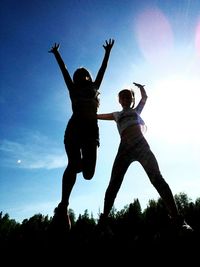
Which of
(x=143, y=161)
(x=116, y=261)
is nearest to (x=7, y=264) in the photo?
(x=116, y=261)

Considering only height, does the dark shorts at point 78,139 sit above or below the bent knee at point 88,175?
above

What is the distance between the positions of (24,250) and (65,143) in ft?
6.29

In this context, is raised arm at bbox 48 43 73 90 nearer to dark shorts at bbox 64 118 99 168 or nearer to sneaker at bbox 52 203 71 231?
dark shorts at bbox 64 118 99 168

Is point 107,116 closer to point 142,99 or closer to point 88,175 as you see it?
point 142,99

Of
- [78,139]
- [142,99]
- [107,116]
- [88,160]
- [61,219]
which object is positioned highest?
[142,99]

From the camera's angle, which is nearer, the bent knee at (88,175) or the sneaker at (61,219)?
the sneaker at (61,219)

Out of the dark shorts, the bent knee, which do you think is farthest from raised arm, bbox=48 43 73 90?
the bent knee

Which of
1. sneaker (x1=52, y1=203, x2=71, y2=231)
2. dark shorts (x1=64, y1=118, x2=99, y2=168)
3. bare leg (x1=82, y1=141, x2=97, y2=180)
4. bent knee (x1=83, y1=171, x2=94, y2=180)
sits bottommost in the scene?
sneaker (x1=52, y1=203, x2=71, y2=231)

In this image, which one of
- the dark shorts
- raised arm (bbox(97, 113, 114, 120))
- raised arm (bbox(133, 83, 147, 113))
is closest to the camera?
the dark shorts

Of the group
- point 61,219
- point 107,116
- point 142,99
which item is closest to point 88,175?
point 61,219

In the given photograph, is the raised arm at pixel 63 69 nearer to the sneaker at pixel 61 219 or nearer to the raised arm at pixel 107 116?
the raised arm at pixel 107 116

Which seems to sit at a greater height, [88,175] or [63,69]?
[63,69]

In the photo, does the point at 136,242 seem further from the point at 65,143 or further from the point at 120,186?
the point at 65,143

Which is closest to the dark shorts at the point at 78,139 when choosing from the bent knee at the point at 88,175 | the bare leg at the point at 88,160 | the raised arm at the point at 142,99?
the bare leg at the point at 88,160
